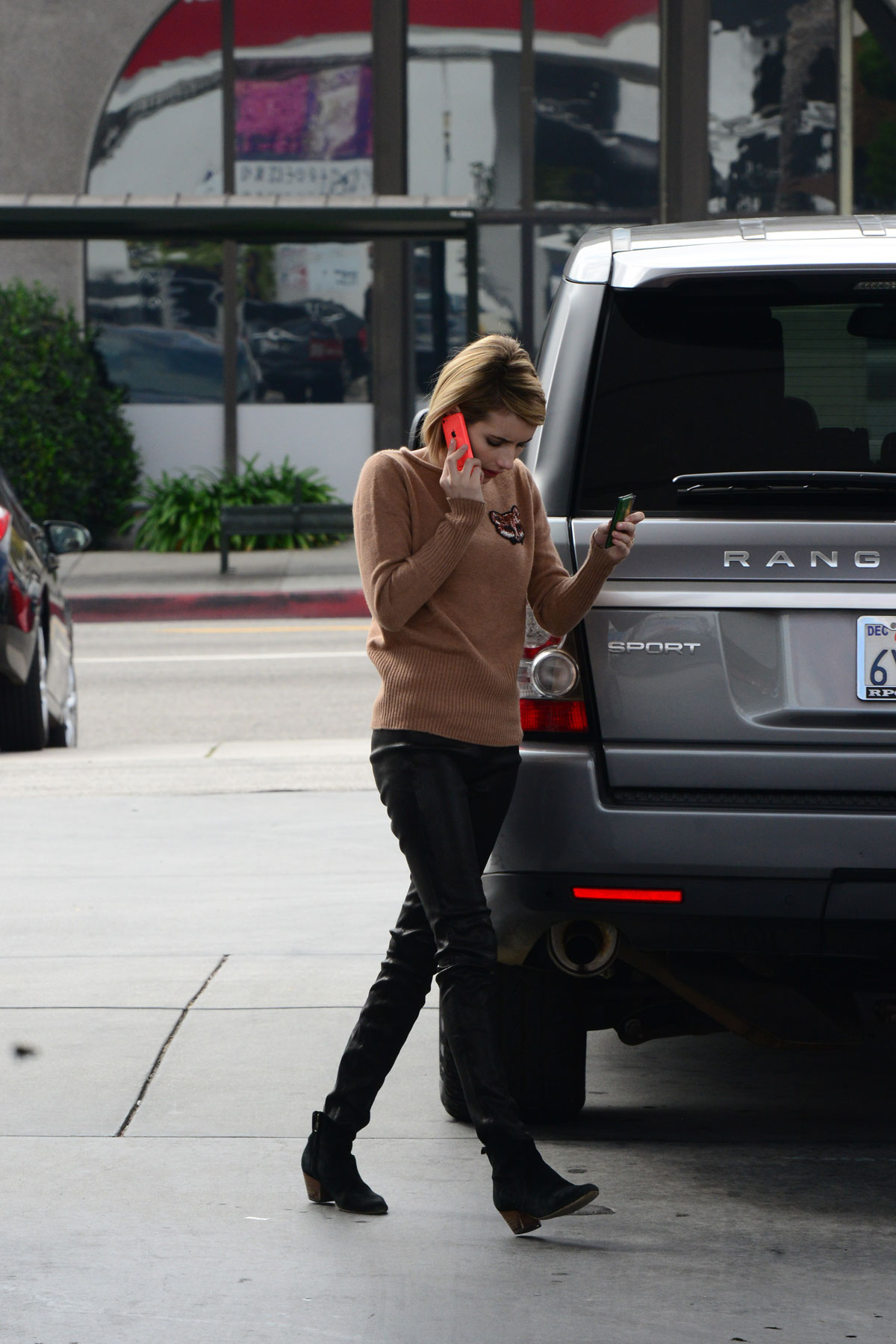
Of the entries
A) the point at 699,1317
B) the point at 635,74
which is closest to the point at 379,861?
the point at 699,1317

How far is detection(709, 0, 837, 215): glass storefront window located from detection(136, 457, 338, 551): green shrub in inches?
264

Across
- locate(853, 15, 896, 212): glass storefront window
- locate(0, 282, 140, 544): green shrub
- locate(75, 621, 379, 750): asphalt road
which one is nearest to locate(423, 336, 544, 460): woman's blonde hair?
locate(75, 621, 379, 750): asphalt road

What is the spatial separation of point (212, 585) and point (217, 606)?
3.03ft

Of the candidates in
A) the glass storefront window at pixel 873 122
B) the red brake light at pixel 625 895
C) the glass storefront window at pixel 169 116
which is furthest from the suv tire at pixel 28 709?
the glass storefront window at pixel 873 122

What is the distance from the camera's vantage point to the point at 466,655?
145 inches

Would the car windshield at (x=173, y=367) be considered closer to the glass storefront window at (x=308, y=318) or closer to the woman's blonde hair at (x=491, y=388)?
the glass storefront window at (x=308, y=318)

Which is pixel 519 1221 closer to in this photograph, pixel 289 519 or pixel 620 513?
pixel 620 513

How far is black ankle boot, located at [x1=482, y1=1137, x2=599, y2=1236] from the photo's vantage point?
362cm

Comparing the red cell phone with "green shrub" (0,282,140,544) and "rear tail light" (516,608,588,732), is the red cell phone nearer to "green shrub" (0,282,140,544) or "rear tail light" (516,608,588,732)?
"rear tail light" (516,608,588,732)

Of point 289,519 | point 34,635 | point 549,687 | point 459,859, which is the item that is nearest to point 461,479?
point 549,687

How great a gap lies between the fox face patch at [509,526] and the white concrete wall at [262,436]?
65.7 feet

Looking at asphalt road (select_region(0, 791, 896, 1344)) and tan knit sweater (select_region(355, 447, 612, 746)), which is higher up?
tan knit sweater (select_region(355, 447, 612, 746))

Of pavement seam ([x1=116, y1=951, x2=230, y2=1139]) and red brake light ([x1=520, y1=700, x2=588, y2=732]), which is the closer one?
red brake light ([x1=520, y1=700, x2=588, y2=732])

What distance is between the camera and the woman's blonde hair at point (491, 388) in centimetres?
368
